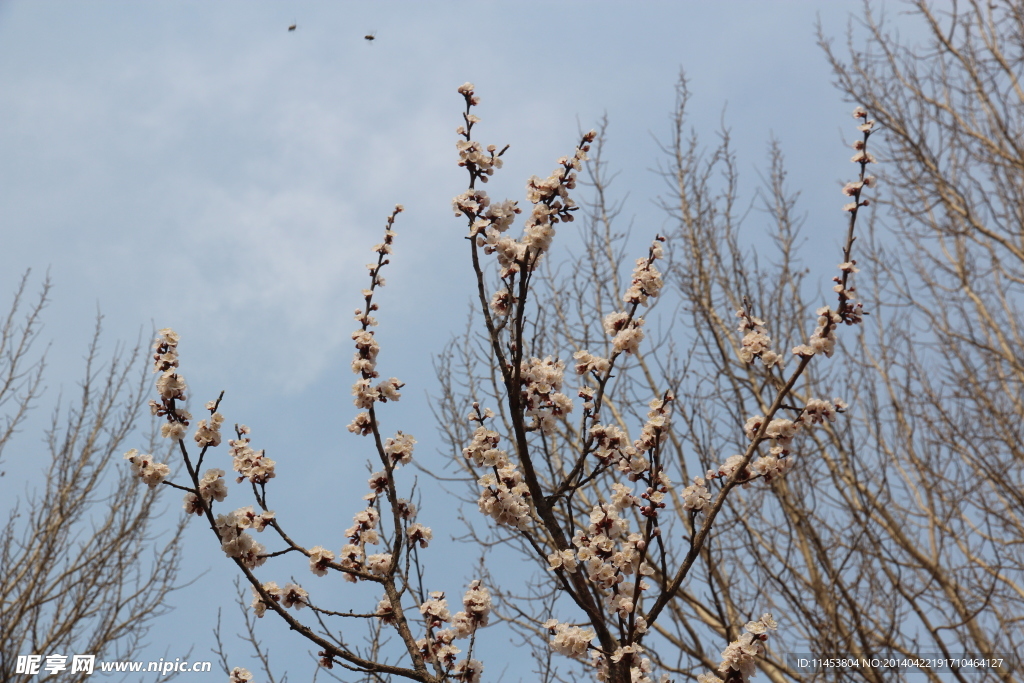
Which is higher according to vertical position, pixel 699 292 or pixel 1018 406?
pixel 699 292

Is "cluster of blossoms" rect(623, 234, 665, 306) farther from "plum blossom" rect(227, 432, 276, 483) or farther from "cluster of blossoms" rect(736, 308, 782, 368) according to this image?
"plum blossom" rect(227, 432, 276, 483)

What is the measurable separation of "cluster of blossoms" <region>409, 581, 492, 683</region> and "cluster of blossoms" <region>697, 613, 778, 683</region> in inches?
38.5

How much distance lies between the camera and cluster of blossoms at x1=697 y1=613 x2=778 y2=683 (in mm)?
2594

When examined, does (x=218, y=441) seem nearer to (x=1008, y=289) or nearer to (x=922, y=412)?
(x=922, y=412)

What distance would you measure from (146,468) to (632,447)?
6.41ft

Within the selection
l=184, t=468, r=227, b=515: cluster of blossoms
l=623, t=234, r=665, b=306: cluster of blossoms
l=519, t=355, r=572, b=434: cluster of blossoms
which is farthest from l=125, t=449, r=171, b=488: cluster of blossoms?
l=623, t=234, r=665, b=306: cluster of blossoms

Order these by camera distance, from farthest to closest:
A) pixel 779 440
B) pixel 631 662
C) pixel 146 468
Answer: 1. pixel 779 440
2. pixel 146 468
3. pixel 631 662

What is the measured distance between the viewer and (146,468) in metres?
2.85

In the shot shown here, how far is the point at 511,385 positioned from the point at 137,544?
5.27 metres

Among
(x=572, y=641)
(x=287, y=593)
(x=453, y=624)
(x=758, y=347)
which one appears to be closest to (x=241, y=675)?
(x=287, y=593)

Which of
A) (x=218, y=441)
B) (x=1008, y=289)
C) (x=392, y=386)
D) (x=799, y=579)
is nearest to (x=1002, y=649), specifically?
(x=799, y=579)

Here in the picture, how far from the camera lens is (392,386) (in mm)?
3219

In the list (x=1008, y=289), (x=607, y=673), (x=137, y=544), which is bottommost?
(x=607, y=673)

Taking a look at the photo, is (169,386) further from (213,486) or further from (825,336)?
(825,336)
